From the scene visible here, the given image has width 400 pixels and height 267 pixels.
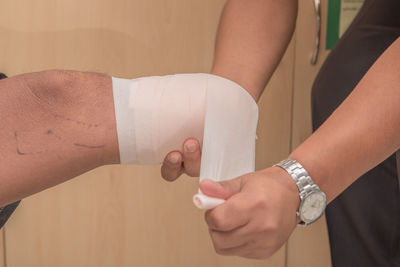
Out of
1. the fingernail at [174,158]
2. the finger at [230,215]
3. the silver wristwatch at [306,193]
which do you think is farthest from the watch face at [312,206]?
the fingernail at [174,158]

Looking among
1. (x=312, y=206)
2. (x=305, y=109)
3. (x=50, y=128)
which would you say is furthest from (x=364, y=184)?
(x=50, y=128)

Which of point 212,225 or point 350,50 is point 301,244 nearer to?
point 350,50

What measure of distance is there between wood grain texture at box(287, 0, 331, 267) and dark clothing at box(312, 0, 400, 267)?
170 mm

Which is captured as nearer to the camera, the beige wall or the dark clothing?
the dark clothing

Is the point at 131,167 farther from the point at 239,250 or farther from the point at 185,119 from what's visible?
the point at 239,250

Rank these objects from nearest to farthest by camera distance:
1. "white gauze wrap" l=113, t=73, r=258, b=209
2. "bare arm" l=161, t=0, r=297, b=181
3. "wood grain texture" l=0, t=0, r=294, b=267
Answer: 1. "white gauze wrap" l=113, t=73, r=258, b=209
2. "bare arm" l=161, t=0, r=297, b=181
3. "wood grain texture" l=0, t=0, r=294, b=267

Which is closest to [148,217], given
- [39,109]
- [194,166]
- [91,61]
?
[91,61]

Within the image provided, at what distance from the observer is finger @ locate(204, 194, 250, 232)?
57cm

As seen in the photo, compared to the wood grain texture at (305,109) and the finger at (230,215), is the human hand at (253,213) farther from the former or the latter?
the wood grain texture at (305,109)

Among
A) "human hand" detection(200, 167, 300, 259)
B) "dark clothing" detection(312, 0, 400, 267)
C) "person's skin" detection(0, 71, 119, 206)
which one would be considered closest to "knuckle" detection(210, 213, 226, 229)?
"human hand" detection(200, 167, 300, 259)

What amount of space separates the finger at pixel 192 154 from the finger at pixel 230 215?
16cm

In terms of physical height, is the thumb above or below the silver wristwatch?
above

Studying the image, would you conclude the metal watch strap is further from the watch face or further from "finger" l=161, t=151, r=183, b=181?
"finger" l=161, t=151, r=183, b=181

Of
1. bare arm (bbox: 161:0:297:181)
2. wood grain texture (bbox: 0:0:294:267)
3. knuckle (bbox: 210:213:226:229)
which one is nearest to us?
knuckle (bbox: 210:213:226:229)
